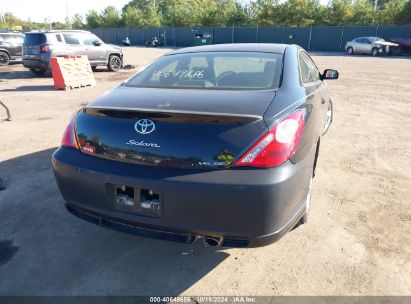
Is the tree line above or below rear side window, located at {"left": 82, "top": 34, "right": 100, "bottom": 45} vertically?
above

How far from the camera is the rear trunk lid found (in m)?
2.21

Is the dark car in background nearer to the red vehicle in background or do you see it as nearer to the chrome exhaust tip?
the chrome exhaust tip

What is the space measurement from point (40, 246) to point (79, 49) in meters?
12.8

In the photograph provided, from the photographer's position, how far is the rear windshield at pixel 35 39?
1322cm

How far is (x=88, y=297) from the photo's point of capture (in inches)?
97.2

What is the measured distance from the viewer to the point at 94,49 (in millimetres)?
14930

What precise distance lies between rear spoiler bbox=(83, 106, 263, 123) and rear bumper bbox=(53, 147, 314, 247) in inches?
13.1

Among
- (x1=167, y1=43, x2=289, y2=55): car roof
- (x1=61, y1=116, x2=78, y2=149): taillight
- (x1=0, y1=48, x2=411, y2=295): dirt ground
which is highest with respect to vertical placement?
(x1=167, y1=43, x2=289, y2=55): car roof

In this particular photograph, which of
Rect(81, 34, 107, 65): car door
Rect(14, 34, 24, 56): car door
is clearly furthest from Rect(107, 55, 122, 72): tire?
Rect(14, 34, 24, 56): car door

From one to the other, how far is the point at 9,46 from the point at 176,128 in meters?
19.2

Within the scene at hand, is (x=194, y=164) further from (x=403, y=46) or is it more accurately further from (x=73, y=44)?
(x=403, y=46)

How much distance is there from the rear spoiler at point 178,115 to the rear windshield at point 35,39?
12630mm

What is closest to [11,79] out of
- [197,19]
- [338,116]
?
[338,116]

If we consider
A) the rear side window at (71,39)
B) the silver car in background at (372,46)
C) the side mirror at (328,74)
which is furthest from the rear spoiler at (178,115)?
the silver car in background at (372,46)
